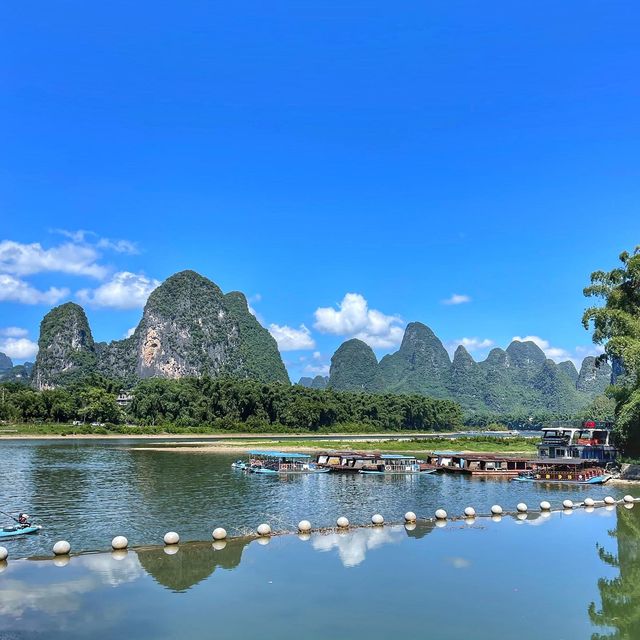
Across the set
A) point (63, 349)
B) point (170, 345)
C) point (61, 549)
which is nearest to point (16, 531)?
point (61, 549)

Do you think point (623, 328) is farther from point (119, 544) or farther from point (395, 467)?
point (119, 544)

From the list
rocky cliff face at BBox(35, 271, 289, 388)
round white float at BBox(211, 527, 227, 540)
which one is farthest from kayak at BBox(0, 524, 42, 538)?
rocky cliff face at BBox(35, 271, 289, 388)

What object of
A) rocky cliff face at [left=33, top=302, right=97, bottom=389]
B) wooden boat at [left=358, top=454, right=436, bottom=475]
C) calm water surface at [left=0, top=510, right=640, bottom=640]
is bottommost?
wooden boat at [left=358, top=454, right=436, bottom=475]

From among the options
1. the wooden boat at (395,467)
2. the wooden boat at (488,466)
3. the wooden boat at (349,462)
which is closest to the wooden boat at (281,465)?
the wooden boat at (349,462)

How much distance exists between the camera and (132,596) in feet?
48.3

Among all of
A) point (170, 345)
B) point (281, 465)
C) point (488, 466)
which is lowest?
point (488, 466)

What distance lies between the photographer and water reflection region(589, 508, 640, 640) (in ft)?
44.4

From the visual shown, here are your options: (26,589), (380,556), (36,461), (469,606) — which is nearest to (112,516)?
(26,589)

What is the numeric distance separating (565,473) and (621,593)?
25292 millimetres

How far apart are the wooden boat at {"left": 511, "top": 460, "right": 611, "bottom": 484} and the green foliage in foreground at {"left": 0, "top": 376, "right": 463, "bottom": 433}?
5787cm

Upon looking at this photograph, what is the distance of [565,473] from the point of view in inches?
1559

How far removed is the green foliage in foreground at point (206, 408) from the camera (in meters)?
90.1

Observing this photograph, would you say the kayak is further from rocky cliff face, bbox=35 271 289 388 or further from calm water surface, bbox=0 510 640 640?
rocky cliff face, bbox=35 271 289 388

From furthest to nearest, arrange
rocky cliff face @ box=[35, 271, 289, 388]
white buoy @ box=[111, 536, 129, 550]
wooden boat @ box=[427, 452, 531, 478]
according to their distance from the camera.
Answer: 1. rocky cliff face @ box=[35, 271, 289, 388]
2. wooden boat @ box=[427, 452, 531, 478]
3. white buoy @ box=[111, 536, 129, 550]
